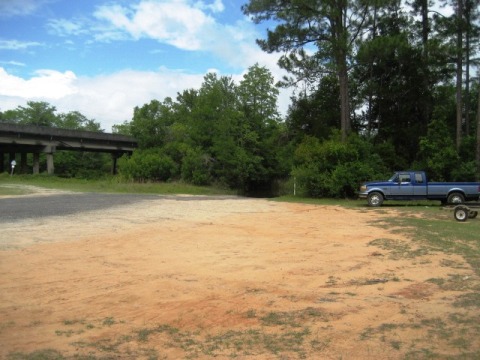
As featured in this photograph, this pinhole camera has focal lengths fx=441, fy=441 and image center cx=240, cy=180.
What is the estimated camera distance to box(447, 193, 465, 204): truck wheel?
73.6 feet

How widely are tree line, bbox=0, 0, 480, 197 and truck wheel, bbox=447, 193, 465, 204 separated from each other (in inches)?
303

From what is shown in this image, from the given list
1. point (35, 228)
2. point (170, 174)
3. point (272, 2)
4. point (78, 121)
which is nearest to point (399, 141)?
point (272, 2)

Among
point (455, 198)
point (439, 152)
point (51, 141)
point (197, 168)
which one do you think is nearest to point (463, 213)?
point (455, 198)

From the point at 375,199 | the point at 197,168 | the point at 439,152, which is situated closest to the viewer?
the point at 375,199

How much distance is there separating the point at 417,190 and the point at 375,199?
2.19 m

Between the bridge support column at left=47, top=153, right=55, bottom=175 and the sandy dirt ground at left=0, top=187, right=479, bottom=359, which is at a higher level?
the bridge support column at left=47, top=153, right=55, bottom=175

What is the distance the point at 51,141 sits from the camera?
60.8 m

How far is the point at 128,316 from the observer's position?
242 inches

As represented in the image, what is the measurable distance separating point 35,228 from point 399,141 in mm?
31944

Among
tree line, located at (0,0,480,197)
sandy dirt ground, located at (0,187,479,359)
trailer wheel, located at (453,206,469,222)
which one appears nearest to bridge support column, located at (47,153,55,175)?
tree line, located at (0,0,480,197)

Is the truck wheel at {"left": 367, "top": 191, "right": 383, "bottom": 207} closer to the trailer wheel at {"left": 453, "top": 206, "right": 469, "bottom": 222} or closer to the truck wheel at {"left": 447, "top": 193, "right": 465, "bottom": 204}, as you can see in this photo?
the truck wheel at {"left": 447, "top": 193, "right": 465, "bottom": 204}

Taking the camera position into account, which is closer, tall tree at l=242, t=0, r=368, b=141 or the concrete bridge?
tall tree at l=242, t=0, r=368, b=141

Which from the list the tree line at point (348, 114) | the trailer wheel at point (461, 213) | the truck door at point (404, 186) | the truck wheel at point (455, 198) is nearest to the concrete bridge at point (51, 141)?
the tree line at point (348, 114)

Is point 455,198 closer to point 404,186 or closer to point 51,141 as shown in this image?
point 404,186
